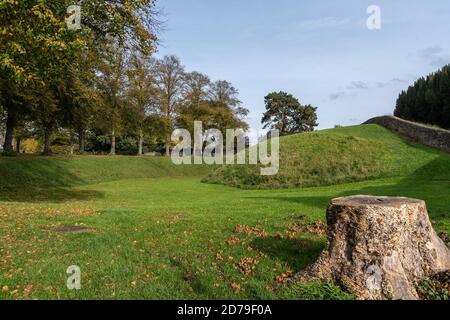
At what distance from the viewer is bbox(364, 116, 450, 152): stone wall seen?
39375 millimetres

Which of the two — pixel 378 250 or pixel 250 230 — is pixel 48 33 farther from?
pixel 378 250

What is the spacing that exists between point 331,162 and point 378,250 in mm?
30529

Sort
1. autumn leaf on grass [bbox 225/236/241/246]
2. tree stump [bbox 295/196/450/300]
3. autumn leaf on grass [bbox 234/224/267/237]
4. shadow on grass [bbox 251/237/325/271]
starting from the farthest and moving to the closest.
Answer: autumn leaf on grass [bbox 234/224/267/237] < autumn leaf on grass [bbox 225/236/241/246] < shadow on grass [bbox 251/237/325/271] < tree stump [bbox 295/196/450/300]

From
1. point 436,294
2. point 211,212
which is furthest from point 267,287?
point 211,212

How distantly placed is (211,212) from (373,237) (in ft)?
30.5

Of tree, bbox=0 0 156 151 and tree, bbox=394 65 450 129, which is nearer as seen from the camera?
tree, bbox=0 0 156 151

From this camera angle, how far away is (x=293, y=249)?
9797 millimetres

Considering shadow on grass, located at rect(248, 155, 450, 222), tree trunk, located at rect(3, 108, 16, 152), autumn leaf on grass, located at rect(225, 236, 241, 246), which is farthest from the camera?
tree trunk, located at rect(3, 108, 16, 152)

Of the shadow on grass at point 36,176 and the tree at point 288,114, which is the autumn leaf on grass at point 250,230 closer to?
the shadow on grass at point 36,176
